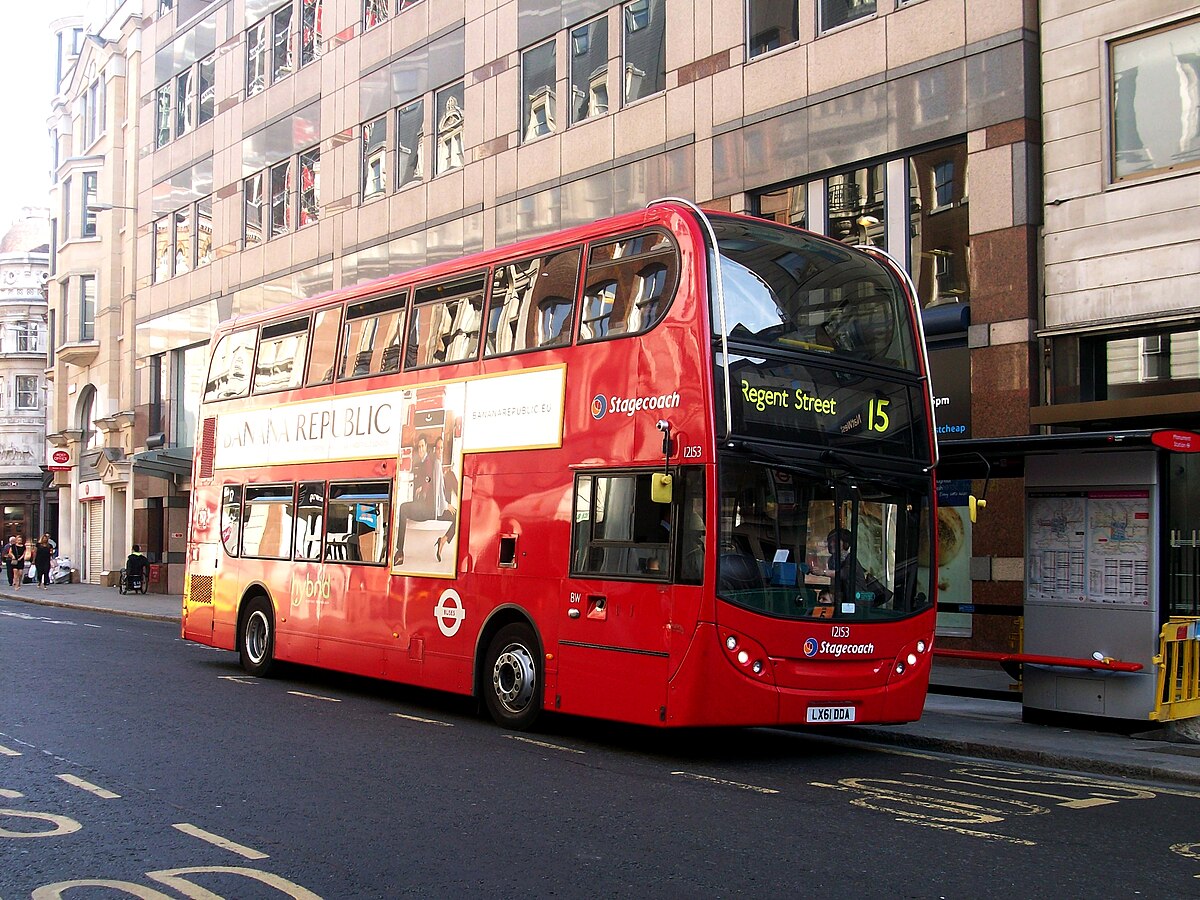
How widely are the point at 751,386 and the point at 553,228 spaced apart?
1527 cm

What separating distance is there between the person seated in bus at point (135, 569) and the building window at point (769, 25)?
27000 mm

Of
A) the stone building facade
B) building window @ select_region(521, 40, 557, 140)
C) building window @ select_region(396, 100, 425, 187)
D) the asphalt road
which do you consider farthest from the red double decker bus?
the stone building facade

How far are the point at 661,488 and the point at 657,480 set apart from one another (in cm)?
9

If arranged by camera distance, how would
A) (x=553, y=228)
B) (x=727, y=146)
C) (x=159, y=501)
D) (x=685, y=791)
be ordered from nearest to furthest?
(x=685, y=791), (x=727, y=146), (x=553, y=228), (x=159, y=501)

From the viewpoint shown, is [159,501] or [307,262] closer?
[307,262]

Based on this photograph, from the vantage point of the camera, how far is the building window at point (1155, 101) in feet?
50.1

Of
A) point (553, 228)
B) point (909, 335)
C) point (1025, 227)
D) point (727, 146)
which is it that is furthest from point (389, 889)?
point (553, 228)

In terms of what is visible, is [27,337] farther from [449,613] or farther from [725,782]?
[725,782]

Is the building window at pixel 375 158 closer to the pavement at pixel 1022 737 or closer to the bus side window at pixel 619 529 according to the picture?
the pavement at pixel 1022 737

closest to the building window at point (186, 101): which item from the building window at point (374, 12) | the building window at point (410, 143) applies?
the building window at point (374, 12)

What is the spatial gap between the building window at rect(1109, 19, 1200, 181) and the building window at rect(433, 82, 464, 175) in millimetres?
15261

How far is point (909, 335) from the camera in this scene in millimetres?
11469

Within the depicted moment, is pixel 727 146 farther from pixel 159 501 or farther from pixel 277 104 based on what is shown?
pixel 159 501

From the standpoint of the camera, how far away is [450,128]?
2841cm
